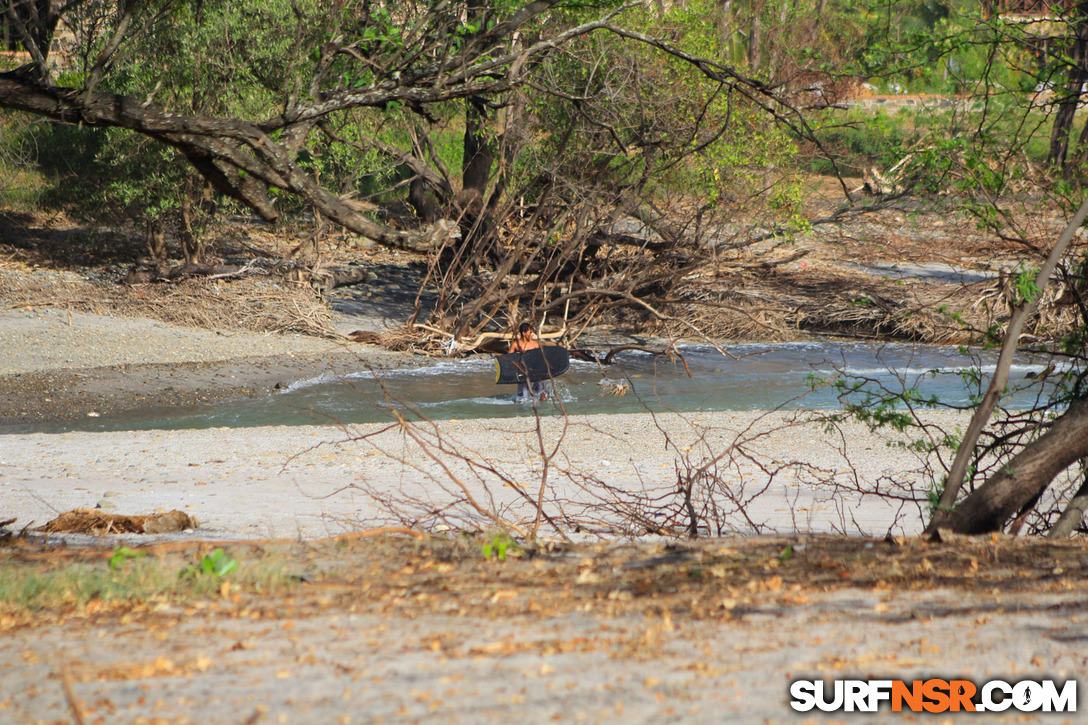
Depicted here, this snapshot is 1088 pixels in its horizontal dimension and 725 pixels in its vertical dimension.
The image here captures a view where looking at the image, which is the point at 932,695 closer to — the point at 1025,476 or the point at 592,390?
the point at 1025,476

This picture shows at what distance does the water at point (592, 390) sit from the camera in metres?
13.9

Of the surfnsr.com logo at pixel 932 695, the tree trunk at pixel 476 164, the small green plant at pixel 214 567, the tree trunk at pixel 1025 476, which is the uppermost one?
the tree trunk at pixel 476 164

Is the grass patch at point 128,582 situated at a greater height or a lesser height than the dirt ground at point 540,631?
lesser

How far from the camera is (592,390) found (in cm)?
1639

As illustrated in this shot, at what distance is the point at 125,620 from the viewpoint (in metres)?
3.99

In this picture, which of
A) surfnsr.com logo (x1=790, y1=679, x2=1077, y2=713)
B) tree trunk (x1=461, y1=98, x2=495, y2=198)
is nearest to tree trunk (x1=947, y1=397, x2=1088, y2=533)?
surfnsr.com logo (x1=790, y1=679, x2=1077, y2=713)

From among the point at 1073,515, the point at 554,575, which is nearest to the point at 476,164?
the point at 1073,515

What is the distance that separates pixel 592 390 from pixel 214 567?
12.0 meters

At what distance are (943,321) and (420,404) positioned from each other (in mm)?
11539

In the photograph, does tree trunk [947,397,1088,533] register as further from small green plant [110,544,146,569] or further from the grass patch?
small green plant [110,544,146,569]

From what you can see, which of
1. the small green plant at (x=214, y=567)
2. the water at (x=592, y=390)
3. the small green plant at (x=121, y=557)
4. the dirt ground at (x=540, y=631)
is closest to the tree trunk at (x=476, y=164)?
the water at (x=592, y=390)

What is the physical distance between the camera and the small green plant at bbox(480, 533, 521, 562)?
508 centimetres

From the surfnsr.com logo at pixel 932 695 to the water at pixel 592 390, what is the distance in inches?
348

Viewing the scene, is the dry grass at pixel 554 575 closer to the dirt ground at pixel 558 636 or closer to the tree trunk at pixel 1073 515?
the dirt ground at pixel 558 636
